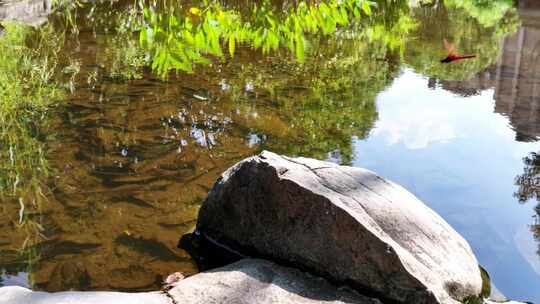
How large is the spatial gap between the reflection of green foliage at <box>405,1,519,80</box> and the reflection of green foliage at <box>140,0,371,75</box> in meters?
8.38

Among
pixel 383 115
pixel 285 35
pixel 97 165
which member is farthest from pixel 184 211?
pixel 383 115

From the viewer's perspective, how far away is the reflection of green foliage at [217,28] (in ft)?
6.56

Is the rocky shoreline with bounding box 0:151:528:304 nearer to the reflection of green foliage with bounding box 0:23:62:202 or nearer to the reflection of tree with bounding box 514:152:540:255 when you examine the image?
the reflection of tree with bounding box 514:152:540:255

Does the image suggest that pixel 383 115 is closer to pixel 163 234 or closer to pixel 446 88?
pixel 446 88

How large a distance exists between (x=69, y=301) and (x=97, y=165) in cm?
253

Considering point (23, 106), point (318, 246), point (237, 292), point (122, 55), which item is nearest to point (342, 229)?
point (318, 246)

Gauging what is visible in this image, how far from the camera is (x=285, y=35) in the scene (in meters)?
2.40

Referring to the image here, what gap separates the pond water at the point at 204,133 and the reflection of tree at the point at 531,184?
0.07 feet

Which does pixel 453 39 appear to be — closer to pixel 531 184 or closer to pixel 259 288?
pixel 531 184

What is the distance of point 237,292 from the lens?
128 inches

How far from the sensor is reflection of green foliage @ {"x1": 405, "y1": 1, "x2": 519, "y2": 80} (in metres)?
10.9

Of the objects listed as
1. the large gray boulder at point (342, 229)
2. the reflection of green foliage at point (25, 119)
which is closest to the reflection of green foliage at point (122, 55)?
the reflection of green foliage at point (25, 119)

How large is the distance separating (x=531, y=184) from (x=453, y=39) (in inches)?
376

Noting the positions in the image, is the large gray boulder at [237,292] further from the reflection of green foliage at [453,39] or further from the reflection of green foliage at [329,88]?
the reflection of green foliage at [453,39]
